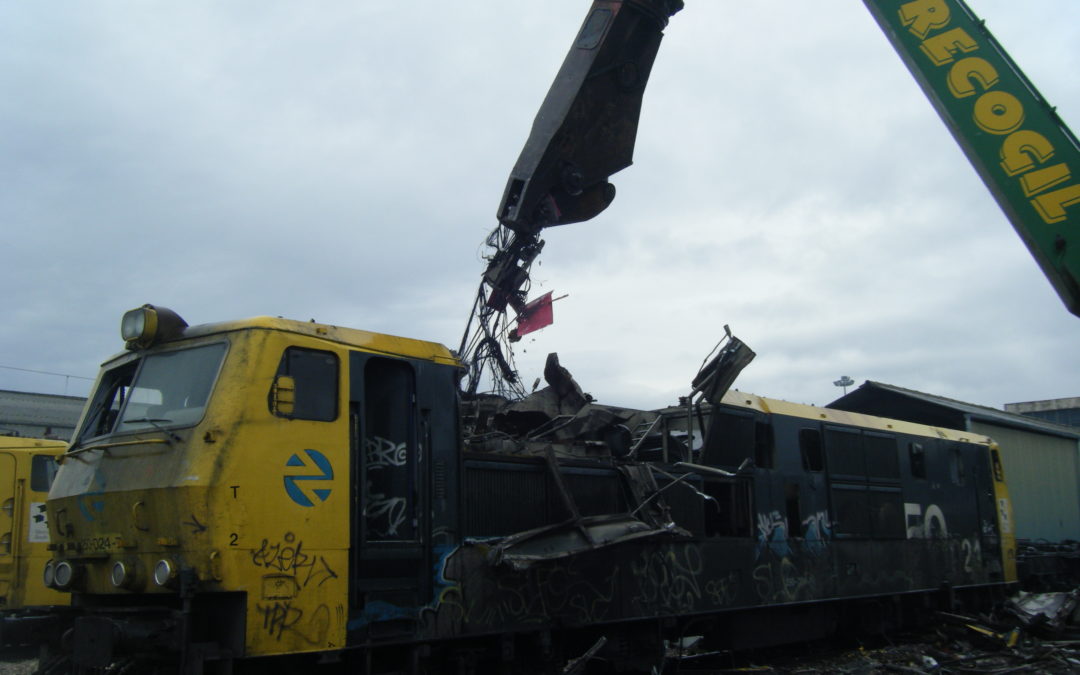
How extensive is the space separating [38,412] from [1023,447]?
25.8 m

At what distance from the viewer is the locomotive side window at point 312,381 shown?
620 cm

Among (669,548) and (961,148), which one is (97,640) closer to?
(669,548)

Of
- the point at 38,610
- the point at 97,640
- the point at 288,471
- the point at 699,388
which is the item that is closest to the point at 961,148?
the point at 699,388

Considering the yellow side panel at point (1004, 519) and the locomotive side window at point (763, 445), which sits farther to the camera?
the yellow side panel at point (1004, 519)

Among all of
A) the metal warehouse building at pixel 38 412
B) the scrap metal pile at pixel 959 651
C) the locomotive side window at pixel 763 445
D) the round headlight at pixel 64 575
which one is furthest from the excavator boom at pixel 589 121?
the metal warehouse building at pixel 38 412

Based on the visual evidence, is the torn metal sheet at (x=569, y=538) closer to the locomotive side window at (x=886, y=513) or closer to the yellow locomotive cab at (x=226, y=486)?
the yellow locomotive cab at (x=226, y=486)

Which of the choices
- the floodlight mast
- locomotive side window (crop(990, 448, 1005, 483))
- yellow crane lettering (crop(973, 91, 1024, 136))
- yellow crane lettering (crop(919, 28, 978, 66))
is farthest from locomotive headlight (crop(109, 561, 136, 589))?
locomotive side window (crop(990, 448, 1005, 483))

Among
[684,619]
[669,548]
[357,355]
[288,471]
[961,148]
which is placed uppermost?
[961,148]

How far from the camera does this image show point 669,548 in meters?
8.88

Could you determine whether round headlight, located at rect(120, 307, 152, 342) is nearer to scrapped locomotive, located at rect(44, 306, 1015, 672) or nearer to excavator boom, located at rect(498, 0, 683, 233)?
scrapped locomotive, located at rect(44, 306, 1015, 672)

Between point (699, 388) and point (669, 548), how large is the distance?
201cm

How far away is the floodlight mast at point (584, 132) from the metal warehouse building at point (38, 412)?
18.4 meters

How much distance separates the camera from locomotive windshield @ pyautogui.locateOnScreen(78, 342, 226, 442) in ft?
20.4

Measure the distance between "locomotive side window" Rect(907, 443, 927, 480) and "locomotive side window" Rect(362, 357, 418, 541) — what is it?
9409 millimetres
